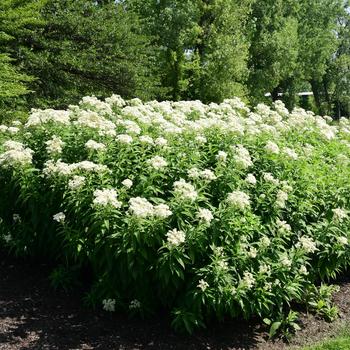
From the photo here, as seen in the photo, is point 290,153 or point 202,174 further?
point 290,153

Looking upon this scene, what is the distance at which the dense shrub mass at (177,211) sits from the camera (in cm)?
407

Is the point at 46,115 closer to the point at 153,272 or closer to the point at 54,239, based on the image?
the point at 54,239

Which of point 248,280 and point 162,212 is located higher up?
point 162,212

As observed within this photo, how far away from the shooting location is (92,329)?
4.25 m

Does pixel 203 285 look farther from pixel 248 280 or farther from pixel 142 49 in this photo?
pixel 142 49

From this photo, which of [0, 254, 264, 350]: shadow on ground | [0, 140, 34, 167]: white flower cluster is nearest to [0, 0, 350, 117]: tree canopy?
[0, 140, 34, 167]: white flower cluster

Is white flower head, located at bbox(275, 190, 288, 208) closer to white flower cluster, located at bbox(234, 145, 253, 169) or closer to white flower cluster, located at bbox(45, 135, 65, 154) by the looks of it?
white flower cluster, located at bbox(234, 145, 253, 169)

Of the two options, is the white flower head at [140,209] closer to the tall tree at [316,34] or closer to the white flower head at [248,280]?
the white flower head at [248,280]

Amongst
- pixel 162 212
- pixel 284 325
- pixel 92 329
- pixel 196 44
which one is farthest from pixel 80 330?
pixel 196 44

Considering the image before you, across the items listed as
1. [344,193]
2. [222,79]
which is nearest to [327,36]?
[222,79]

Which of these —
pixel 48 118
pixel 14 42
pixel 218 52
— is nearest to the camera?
pixel 48 118

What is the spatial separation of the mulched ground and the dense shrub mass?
154 mm

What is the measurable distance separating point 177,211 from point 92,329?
48.7 inches

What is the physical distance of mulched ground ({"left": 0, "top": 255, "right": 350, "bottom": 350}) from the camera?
4.06 m
